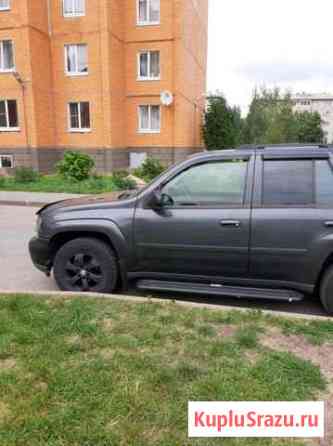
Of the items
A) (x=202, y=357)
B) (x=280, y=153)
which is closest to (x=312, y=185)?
(x=280, y=153)

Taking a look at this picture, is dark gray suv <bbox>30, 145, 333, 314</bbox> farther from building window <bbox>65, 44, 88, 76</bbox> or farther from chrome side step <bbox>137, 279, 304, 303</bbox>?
building window <bbox>65, 44, 88, 76</bbox>

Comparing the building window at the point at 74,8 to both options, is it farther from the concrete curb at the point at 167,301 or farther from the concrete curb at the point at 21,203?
the concrete curb at the point at 167,301

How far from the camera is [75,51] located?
1909cm

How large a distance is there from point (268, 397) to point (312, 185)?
2.12 metres

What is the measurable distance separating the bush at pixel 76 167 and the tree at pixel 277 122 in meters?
17.8

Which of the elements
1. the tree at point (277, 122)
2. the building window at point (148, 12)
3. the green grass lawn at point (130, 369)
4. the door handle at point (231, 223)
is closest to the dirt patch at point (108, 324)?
the green grass lawn at point (130, 369)

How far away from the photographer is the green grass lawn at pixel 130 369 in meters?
2.12

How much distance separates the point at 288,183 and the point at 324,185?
343 millimetres

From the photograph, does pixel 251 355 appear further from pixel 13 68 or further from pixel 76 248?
pixel 13 68

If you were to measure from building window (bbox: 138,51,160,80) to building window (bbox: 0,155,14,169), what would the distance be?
855 centimetres

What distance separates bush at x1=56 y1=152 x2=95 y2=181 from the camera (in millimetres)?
15164

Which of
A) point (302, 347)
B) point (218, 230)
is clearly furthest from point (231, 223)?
point (302, 347)

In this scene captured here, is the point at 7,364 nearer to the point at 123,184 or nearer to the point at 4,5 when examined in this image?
the point at 123,184

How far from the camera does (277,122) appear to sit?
29484 mm
